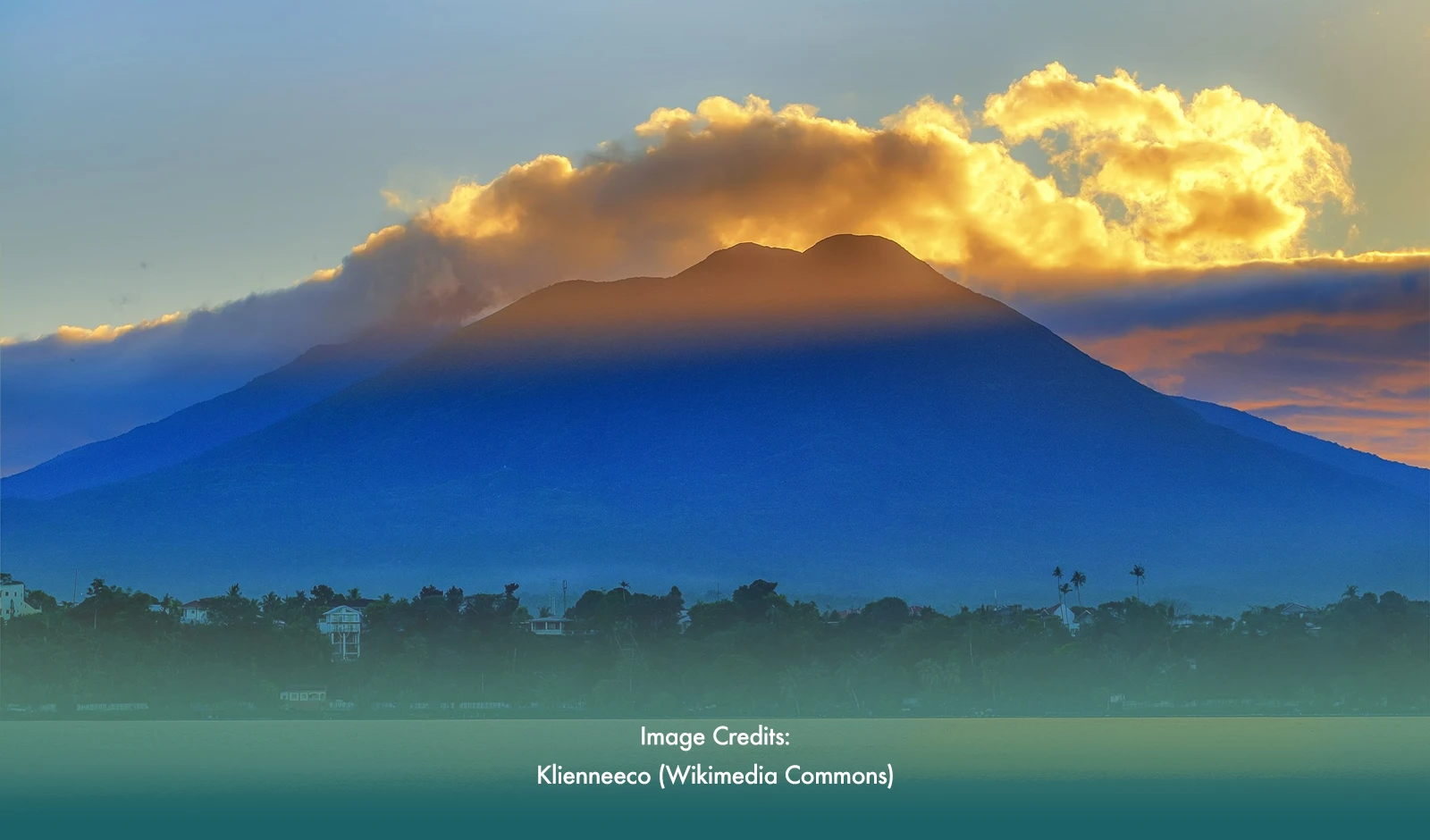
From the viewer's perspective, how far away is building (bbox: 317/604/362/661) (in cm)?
15162

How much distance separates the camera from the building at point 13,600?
579ft

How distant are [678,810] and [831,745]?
25109 mm

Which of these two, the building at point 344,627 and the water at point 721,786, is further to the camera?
the building at point 344,627

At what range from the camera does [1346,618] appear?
Result: 14150 centimetres

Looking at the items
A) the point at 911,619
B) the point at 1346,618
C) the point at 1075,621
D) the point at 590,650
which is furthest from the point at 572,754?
the point at 1075,621

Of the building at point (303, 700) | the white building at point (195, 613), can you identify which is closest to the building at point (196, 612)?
the white building at point (195, 613)

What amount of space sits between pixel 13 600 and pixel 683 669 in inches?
3171

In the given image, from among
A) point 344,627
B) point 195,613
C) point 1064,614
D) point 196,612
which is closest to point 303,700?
point 344,627

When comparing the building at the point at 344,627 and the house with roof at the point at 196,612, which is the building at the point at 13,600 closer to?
the house with roof at the point at 196,612

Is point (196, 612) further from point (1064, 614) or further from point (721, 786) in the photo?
point (721, 786)

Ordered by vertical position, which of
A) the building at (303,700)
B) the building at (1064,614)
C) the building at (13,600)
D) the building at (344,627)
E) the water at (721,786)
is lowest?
the water at (721,786)

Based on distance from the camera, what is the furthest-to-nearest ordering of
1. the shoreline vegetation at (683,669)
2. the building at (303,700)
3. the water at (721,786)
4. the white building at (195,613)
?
the white building at (195,613) < the shoreline vegetation at (683,669) < the building at (303,700) < the water at (721,786)

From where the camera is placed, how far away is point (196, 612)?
184 m

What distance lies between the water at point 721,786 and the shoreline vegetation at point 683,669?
213 cm
